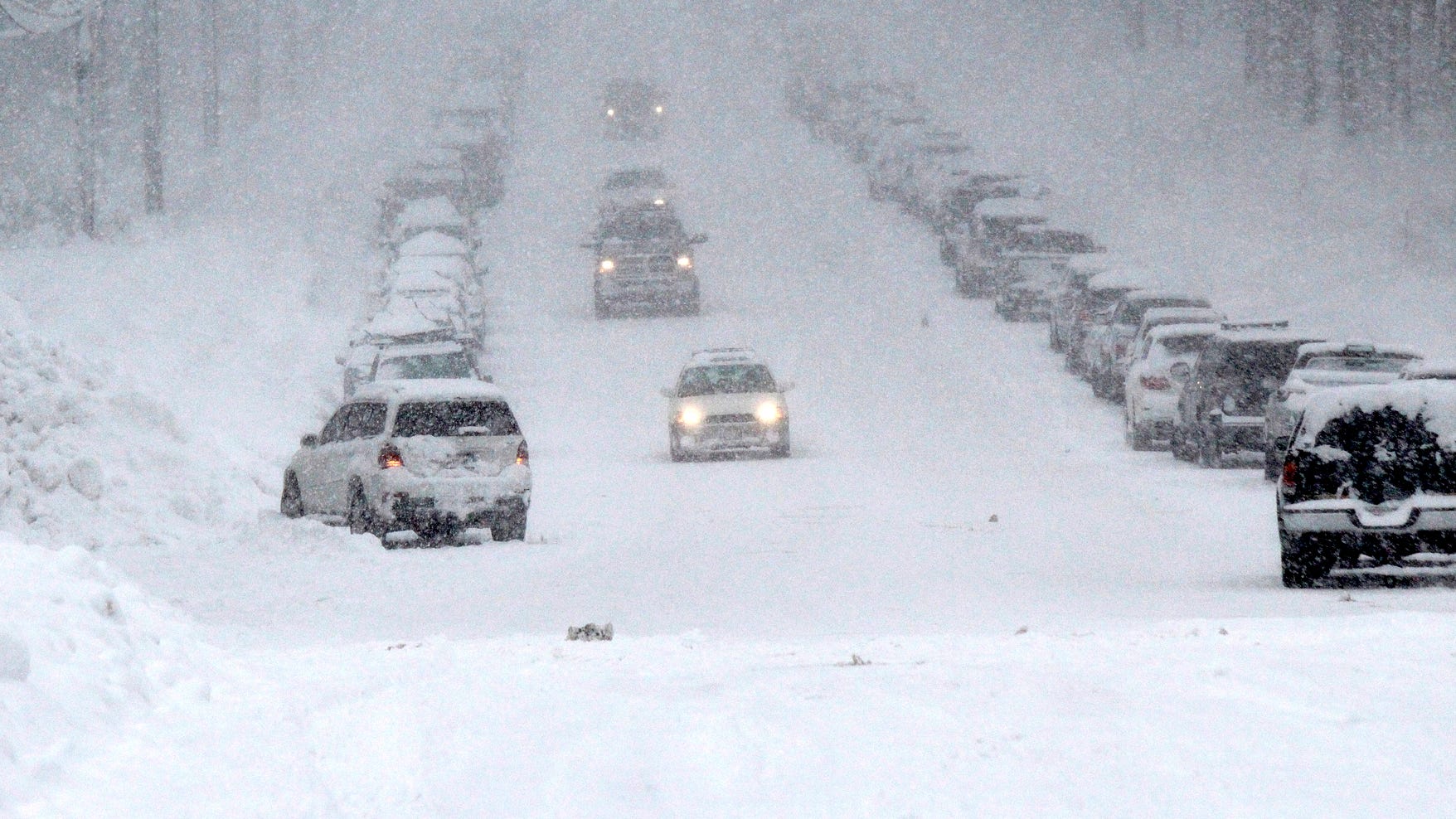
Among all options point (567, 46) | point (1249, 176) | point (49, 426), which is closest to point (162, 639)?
point (49, 426)

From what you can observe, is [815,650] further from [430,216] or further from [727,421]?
[430,216]

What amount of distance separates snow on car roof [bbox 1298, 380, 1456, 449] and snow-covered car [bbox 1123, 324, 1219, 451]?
36.5 feet

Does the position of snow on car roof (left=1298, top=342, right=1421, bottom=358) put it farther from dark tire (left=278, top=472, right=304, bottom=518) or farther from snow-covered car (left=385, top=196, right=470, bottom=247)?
snow-covered car (left=385, top=196, right=470, bottom=247)

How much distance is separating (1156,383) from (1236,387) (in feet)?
8.43

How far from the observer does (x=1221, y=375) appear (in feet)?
82.9

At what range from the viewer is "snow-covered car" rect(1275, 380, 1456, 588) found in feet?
47.9

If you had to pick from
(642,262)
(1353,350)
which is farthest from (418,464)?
(642,262)

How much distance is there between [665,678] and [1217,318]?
970 inches

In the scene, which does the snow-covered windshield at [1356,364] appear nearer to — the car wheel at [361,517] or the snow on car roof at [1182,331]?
the snow on car roof at [1182,331]

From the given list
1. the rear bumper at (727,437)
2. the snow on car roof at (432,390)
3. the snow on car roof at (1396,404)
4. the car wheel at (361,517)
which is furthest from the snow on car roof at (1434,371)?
the car wheel at (361,517)

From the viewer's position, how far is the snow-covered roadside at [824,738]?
22.2ft

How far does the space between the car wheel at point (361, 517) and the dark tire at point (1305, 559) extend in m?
8.58

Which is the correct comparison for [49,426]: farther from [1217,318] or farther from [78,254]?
[78,254]

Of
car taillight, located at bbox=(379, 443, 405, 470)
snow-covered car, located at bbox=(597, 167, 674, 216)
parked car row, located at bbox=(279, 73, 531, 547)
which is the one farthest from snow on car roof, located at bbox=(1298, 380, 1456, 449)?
snow-covered car, located at bbox=(597, 167, 674, 216)
